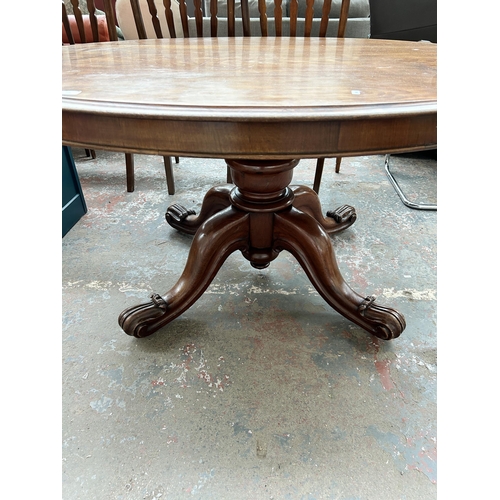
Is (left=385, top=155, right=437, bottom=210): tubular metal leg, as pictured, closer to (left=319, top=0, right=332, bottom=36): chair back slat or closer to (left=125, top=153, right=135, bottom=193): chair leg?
(left=319, top=0, right=332, bottom=36): chair back slat

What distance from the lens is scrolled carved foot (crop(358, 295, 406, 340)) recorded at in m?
0.85

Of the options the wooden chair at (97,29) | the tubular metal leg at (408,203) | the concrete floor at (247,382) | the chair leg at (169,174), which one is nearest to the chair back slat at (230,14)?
the wooden chair at (97,29)

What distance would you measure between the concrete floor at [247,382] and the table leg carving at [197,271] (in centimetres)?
6

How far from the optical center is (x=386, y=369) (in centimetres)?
82

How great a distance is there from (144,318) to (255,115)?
2.14ft

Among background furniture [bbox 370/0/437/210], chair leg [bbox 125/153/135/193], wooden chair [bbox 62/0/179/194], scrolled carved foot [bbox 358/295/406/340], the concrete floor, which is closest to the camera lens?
the concrete floor

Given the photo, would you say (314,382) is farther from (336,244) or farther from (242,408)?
(336,244)

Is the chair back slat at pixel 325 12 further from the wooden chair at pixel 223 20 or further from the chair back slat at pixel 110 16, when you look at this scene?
the chair back slat at pixel 110 16

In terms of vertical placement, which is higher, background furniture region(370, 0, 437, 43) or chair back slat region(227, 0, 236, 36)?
background furniture region(370, 0, 437, 43)

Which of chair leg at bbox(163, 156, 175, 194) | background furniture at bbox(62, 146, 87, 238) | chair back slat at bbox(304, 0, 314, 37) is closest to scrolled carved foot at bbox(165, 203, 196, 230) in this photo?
chair leg at bbox(163, 156, 175, 194)

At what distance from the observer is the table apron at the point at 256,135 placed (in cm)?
36

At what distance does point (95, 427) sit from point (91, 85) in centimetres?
62

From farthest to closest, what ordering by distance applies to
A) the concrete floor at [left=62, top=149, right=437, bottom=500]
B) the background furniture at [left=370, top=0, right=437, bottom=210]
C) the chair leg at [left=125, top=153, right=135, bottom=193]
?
the background furniture at [left=370, top=0, right=437, bottom=210] < the chair leg at [left=125, top=153, right=135, bottom=193] < the concrete floor at [left=62, top=149, right=437, bottom=500]
